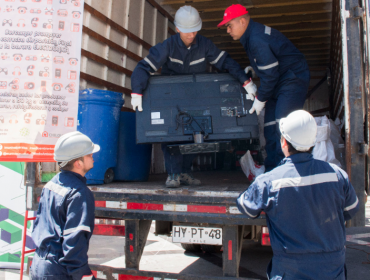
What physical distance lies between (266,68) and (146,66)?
44.2 inches

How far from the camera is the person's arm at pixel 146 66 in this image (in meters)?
3.42

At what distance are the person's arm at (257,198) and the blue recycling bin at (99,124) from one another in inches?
68.4

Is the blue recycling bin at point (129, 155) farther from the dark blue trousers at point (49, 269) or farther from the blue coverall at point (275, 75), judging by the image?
the dark blue trousers at point (49, 269)

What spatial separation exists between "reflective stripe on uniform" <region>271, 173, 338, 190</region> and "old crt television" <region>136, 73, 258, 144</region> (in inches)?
56.3

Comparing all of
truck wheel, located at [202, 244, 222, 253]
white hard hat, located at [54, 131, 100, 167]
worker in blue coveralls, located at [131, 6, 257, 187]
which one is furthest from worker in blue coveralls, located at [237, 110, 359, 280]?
truck wheel, located at [202, 244, 222, 253]

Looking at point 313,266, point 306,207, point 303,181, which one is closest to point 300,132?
point 303,181

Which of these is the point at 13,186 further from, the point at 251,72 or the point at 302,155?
the point at 302,155


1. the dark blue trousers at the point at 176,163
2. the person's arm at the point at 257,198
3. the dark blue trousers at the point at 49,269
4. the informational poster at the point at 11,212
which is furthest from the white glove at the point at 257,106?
the informational poster at the point at 11,212

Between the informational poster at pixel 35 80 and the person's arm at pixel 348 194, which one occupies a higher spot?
the informational poster at pixel 35 80

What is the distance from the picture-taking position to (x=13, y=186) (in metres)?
4.29

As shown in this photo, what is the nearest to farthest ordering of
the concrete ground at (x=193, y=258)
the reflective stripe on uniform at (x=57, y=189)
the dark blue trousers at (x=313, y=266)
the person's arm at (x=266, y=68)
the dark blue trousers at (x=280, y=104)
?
the dark blue trousers at (x=313, y=266)
the reflective stripe on uniform at (x=57, y=189)
the person's arm at (x=266, y=68)
the dark blue trousers at (x=280, y=104)
the concrete ground at (x=193, y=258)

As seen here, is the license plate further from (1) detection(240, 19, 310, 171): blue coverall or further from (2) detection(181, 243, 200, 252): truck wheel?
(2) detection(181, 243, 200, 252): truck wheel

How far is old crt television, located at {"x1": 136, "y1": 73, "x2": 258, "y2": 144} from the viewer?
10.9ft

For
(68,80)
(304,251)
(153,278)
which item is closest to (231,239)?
(153,278)
